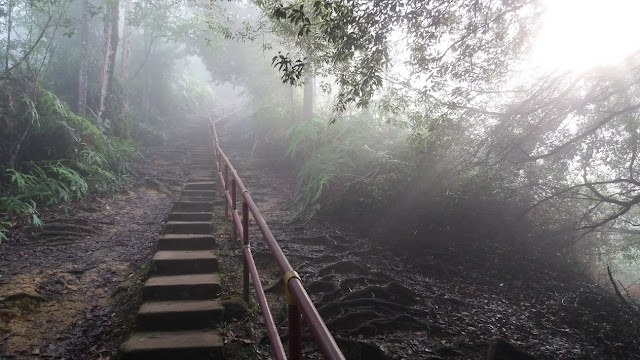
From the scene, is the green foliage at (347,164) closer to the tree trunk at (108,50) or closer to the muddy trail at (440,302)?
the muddy trail at (440,302)

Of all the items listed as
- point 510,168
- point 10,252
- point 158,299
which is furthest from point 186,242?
point 510,168

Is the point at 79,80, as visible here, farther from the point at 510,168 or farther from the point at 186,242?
the point at 510,168

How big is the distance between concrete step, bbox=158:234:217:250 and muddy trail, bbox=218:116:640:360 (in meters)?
0.82

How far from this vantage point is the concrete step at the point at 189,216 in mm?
6670

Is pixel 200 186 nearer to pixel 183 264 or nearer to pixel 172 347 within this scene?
pixel 183 264

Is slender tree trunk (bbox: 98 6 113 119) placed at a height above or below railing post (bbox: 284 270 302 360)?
above

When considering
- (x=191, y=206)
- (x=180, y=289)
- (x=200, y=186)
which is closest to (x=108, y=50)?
(x=200, y=186)

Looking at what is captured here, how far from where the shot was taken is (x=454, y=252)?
20.7 feet

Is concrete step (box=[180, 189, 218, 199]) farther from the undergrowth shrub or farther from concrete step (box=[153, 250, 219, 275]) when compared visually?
concrete step (box=[153, 250, 219, 275])

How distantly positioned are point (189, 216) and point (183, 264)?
83.5 inches

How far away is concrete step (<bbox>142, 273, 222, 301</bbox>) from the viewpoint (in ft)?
13.6

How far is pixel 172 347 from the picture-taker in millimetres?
3367

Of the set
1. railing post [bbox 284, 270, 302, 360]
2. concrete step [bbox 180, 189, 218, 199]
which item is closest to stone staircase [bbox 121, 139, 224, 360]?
railing post [bbox 284, 270, 302, 360]

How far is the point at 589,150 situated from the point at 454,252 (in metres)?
2.90
